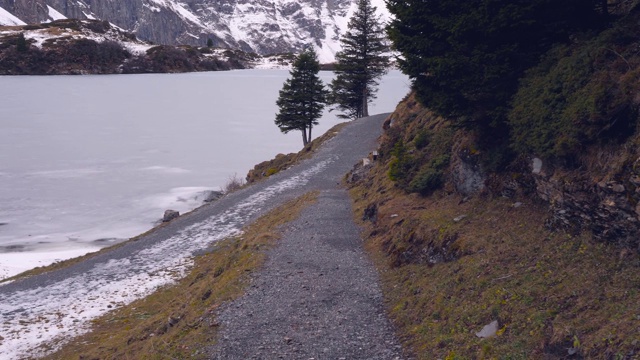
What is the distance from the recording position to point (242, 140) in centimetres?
5975

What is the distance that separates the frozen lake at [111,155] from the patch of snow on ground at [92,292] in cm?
645

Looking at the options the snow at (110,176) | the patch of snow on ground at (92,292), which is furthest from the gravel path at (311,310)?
the snow at (110,176)

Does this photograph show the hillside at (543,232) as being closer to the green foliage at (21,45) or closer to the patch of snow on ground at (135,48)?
the green foliage at (21,45)

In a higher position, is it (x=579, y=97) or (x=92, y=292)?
(x=579, y=97)

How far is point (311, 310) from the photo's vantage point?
448 inches

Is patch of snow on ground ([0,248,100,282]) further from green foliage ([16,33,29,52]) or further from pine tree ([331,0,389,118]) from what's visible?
green foliage ([16,33,29,52])

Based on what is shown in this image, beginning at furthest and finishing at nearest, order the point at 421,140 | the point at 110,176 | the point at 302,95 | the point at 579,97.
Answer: the point at 110,176
the point at 302,95
the point at 421,140
the point at 579,97

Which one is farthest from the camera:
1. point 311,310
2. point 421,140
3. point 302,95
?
point 302,95

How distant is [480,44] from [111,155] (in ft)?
154

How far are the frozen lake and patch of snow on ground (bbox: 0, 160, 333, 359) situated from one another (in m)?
6.45

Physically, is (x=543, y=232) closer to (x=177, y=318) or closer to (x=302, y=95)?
(x=177, y=318)

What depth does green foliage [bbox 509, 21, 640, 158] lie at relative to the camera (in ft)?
30.6

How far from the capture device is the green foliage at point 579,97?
30.6 feet

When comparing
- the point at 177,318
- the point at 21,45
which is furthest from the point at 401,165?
the point at 21,45
